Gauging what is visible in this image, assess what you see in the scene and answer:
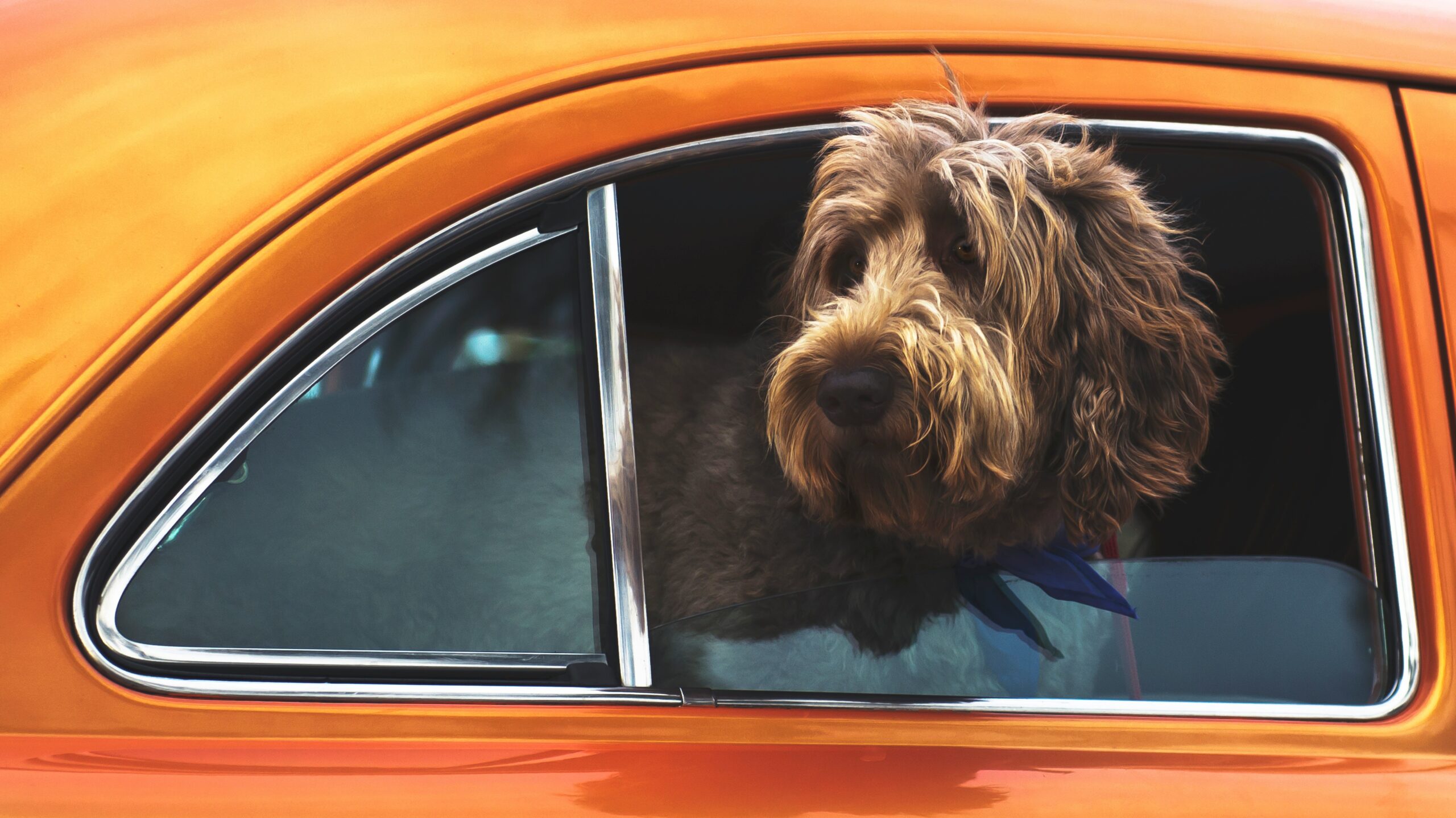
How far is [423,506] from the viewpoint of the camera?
4.59 feet

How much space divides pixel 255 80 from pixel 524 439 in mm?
555

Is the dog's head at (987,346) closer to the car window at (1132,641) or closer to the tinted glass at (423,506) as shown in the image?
the car window at (1132,641)

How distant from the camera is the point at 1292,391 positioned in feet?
8.46

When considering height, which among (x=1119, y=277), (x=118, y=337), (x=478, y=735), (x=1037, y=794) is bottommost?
(x=1037, y=794)

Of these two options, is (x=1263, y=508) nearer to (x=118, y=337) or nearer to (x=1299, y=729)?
(x=1299, y=729)

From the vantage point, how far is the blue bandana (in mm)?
1488

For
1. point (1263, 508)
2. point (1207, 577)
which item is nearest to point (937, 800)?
point (1207, 577)

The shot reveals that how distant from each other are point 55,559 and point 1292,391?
100 inches

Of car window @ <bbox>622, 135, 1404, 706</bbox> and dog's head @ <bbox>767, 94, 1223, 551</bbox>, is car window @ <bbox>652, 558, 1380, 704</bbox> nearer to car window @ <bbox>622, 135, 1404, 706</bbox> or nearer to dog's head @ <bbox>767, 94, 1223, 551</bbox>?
car window @ <bbox>622, 135, 1404, 706</bbox>

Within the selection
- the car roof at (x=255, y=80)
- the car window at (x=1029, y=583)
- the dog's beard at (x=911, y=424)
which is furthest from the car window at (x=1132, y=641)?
the car roof at (x=255, y=80)

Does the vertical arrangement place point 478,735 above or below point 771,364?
below

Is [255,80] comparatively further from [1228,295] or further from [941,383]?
[1228,295]

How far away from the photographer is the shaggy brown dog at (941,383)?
1651 millimetres

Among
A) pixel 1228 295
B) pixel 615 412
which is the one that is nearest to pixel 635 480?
pixel 615 412
